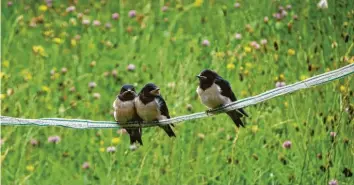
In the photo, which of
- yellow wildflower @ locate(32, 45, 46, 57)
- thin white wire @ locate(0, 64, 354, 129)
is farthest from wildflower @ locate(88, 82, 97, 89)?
thin white wire @ locate(0, 64, 354, 129)

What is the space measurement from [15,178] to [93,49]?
1.51m

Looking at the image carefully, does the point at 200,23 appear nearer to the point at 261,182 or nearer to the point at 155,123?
the point at 261,182

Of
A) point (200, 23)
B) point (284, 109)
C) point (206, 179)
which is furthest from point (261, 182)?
point (200, 23)

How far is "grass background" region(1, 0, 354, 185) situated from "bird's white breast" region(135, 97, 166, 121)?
419 millimetres

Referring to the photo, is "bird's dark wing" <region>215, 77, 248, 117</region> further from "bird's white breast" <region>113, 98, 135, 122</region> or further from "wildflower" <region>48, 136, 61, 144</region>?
"wildflower" <region>48, 136, 61, 144</region>

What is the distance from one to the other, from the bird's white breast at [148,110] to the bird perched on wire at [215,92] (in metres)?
0.22

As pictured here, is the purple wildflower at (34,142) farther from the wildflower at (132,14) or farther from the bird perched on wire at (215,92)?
the wildflower at (132,14)

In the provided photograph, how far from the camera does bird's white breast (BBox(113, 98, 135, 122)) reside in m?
3.88

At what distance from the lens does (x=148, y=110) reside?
384cm

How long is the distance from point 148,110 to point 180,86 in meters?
1.17

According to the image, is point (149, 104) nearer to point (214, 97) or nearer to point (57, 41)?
point (214, 97)

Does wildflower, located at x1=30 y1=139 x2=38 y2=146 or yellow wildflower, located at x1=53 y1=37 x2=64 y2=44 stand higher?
yellow wildflower, located at x1=53 y1=37 x2=64 y2=44

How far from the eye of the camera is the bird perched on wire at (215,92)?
4.00m

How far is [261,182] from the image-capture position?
14.8 feet
